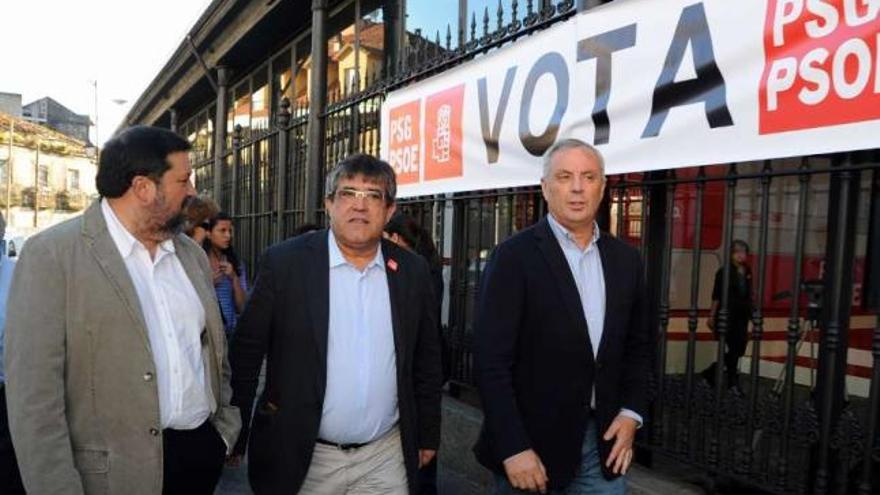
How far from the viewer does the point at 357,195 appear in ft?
8.00

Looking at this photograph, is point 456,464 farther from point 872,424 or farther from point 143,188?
point 143,188

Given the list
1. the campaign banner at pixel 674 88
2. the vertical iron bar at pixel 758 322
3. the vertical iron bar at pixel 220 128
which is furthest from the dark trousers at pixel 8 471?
the vertical iron bar at pixel 220 128

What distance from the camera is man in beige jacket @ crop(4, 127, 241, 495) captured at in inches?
74.3

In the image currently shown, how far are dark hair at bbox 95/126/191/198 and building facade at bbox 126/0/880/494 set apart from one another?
227 centimetres

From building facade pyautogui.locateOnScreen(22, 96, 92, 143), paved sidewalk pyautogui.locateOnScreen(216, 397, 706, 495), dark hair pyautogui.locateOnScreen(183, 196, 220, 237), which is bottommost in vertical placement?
paved sidewalk pyautogui.locateOnScreen(216, 397, 706, 495)

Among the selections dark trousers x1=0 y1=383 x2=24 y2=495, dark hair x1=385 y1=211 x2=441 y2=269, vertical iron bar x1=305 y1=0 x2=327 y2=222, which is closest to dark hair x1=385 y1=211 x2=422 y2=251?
dark hair x1=385 y1=211 x2=441 y2=269

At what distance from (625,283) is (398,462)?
3.33 ft

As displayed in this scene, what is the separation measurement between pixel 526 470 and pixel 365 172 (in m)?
1.12

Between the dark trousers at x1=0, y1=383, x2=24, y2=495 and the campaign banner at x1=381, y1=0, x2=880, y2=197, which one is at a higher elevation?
the campaign banner at x1=381, y1=0, x2=880, y2=197

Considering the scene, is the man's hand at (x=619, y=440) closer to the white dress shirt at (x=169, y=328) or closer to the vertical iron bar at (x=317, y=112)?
the white dress shirt at (x=169, y=328)

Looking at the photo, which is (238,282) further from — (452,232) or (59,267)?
(59,267)

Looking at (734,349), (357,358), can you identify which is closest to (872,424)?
(734,349)

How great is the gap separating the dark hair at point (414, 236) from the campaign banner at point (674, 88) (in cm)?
52

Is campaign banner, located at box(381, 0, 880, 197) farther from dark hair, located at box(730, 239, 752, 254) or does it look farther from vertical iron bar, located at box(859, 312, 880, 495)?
dark hair, located at box(730, 239, 752, 254)
